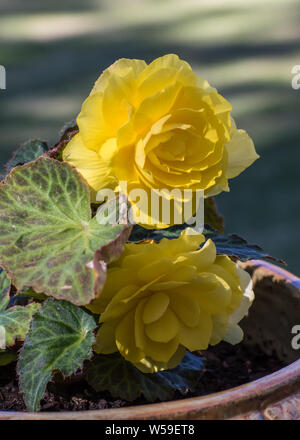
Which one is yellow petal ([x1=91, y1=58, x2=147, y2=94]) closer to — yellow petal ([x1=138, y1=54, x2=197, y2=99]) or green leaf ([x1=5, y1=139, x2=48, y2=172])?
yellow petal ([x1=138, y1=54, x2=197, y2=99])

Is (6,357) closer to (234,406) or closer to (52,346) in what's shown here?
(52,346)

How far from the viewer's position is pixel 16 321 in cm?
58

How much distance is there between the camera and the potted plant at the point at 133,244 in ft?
1.64

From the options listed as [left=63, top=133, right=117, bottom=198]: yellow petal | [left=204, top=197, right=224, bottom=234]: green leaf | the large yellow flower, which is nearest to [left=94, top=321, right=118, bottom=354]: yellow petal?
the large yellow flower

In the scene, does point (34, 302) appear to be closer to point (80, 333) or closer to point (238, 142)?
point (80, 333)

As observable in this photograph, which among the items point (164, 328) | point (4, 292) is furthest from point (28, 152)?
point (164, 328)

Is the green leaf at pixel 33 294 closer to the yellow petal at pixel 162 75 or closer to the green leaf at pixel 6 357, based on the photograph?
the green leaf at pixel 6 357

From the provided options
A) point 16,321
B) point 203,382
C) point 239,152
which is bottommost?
point 203,382

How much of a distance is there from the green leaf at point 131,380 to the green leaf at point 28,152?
200mm

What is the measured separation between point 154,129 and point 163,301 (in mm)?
127

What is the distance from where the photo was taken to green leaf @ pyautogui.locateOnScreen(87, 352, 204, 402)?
59 cm

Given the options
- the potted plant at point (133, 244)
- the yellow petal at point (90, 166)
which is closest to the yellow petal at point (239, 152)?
the potted plant at point (133, 244)

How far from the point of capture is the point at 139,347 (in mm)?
533

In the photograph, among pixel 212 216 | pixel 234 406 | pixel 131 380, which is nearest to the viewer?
pixel 234 406
